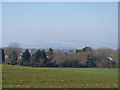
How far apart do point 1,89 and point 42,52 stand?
10895mm

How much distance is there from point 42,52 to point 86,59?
3496 millimetres

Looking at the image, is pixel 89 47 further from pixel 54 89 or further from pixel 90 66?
pixel 54 89

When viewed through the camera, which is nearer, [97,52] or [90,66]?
[97,52]

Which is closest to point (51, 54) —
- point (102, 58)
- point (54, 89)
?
point (102, 58)

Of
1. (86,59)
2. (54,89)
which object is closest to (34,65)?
(86,59)

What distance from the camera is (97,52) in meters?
15.4

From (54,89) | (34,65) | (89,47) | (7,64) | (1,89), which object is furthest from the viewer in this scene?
(34,65)

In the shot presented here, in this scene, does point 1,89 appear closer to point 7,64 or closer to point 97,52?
point 7,64

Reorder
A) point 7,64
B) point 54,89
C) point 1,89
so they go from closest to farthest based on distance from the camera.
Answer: point 1,89 < point 54,89 < point 7,64

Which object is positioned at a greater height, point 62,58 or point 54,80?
point 62,58

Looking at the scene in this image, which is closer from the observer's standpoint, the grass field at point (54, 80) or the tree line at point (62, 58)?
the grass field at point (54, 80)

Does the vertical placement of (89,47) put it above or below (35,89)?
above

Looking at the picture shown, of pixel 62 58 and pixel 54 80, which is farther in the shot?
pixel 62 58

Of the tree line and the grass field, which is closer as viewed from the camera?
the grass field
